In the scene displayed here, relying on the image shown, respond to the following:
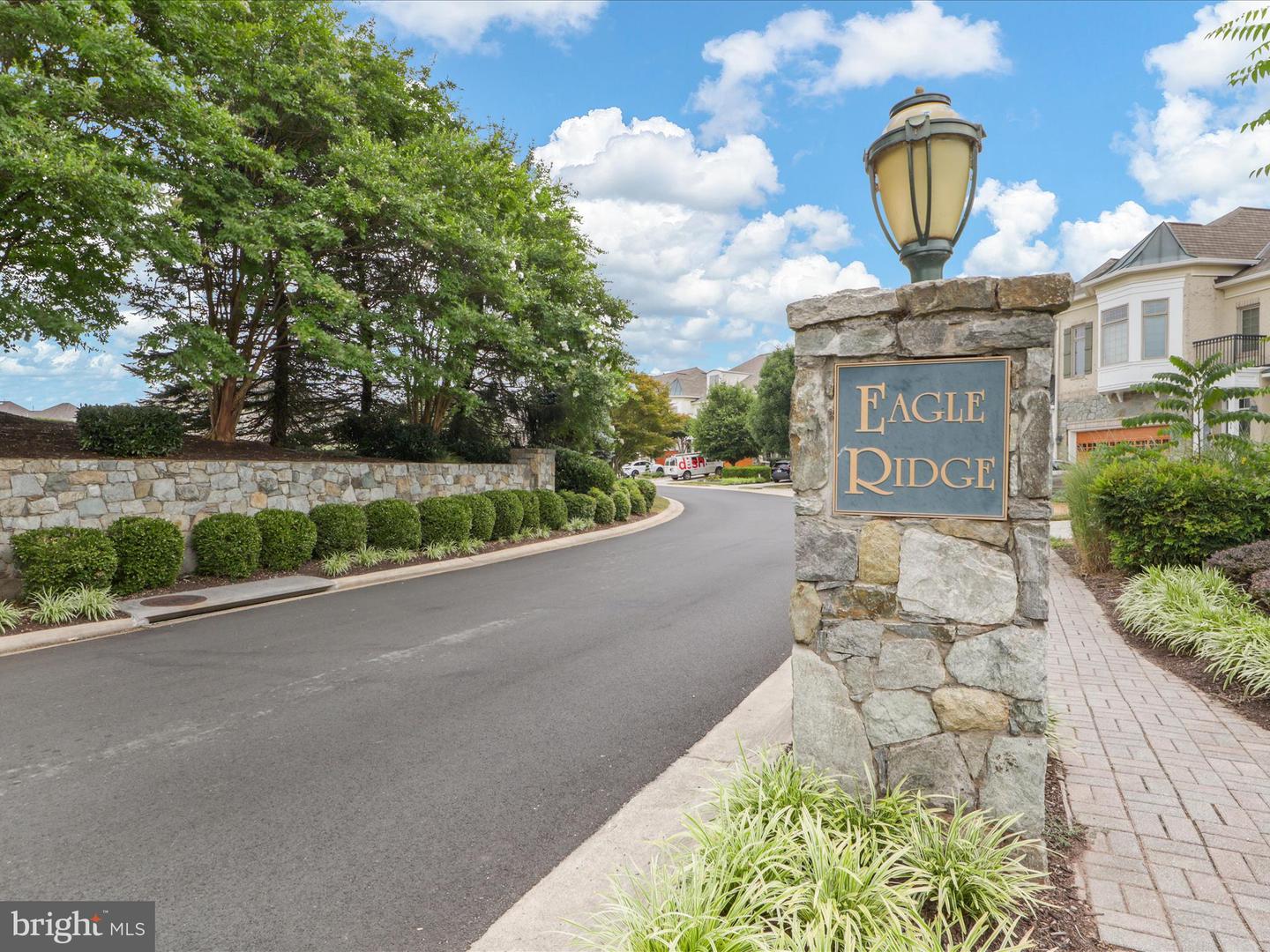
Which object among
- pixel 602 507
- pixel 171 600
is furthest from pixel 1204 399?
pixel 171 600

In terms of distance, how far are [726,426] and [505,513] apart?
95.8 feet

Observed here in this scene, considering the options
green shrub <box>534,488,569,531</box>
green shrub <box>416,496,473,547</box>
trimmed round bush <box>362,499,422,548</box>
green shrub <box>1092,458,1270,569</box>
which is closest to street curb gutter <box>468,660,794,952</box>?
green shrub <box>1092,458,1270,569</box>

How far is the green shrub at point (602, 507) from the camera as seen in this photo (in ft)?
55.8

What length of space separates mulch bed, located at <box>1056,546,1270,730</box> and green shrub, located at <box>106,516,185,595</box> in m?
10.2

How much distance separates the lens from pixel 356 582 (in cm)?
957

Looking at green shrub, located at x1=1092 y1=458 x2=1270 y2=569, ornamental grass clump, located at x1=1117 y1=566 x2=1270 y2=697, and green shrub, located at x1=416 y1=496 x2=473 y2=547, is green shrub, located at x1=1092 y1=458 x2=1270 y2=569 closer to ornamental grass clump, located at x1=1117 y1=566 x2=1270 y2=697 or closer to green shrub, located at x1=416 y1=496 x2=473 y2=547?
ornamental grass clump, located at x1=1117 y1=566 x2=1270 y2=697

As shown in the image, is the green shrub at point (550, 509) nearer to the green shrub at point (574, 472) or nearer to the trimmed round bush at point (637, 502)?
the green shrub at point (574, 472)

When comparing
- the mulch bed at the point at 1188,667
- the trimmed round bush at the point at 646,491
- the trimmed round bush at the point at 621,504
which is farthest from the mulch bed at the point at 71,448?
the mulch bed at the point at 1188,667

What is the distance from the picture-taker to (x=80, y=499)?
8.20m

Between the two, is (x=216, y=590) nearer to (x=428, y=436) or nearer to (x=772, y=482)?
(x=428, y=436)

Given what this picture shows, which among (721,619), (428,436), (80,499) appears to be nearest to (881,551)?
(721,619)

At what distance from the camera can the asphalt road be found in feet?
8.95

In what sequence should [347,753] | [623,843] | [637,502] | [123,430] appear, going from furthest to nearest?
[637,502]
[123,430]
[347,753]
[623,843]

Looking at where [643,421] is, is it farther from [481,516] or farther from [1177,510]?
[1177,510]
